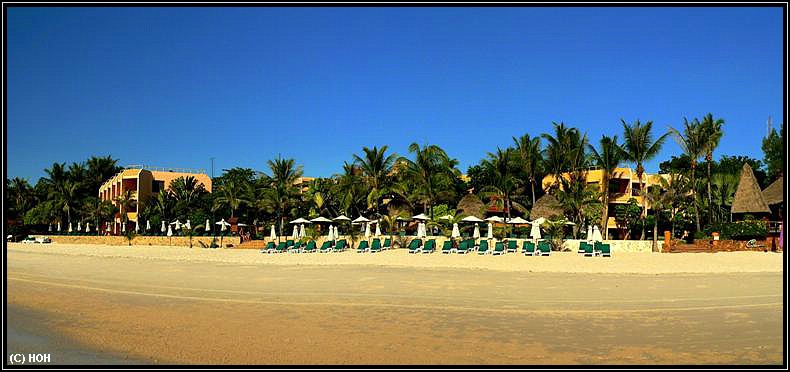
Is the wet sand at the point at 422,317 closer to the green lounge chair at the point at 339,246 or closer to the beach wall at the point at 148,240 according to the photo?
the green lounge chair at the point at 339,246

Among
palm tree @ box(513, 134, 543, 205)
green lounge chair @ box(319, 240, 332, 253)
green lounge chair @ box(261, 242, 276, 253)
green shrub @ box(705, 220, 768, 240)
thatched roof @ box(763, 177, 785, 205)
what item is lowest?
green lounge chair @ box(261, 242, 276, 253)

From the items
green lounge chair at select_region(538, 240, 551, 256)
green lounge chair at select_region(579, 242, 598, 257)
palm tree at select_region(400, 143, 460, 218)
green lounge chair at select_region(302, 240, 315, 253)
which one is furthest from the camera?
palm tree at select_region(400, 143, 460, 218)

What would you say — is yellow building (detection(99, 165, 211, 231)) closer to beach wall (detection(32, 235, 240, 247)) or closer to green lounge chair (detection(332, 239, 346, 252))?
beach wall (detection(32, 235, 240, 247))

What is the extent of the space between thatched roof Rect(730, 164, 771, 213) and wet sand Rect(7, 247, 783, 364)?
12037 millimetres

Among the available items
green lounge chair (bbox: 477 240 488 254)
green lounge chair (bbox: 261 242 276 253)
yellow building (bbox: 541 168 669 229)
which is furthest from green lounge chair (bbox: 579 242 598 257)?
yellow building (bbox: 541 168 669 229)

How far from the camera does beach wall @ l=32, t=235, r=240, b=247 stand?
3796cm

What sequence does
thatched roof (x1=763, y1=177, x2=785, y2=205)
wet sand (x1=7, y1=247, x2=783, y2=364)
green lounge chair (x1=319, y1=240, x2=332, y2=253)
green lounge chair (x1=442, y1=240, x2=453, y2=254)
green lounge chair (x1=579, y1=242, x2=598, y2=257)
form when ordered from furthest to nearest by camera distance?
thatched roof (x1=763, y1=177, x2=785, y2=205), green lounge chair (x1=319, y1=240, x2=332, y2=253), green lounge chair (x1=442, y1=240, x2=453, y2=254), green lounge chair (x1=579, y1=242, x2=598, y2=257), wet sand (x1=7, y1=247, x2=783, y2=364)

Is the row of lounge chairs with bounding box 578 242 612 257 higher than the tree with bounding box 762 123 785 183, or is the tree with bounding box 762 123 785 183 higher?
the tree with bounding box 762 123 785 183

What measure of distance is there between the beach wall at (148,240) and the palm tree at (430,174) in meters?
11.7

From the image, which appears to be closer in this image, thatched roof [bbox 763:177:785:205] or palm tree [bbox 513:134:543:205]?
thatched roof [bbox 763:177:785:205]

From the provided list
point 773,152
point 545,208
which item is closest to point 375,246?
point 545,208

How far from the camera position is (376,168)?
35.6 metres

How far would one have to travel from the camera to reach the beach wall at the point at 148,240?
125ft

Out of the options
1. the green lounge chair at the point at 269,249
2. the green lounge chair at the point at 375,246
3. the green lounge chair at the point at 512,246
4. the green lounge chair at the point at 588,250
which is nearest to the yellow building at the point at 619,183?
the green lounge chair at the point at 512,246
